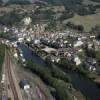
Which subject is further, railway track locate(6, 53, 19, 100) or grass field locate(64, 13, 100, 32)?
grass field locate(64, 13, 100, 32)

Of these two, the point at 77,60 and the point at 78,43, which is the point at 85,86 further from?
the point at 78,43

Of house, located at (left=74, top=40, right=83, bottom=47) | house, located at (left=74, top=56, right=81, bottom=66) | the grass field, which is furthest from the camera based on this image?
the grass field

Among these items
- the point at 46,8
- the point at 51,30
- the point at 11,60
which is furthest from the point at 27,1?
the point at 11,60

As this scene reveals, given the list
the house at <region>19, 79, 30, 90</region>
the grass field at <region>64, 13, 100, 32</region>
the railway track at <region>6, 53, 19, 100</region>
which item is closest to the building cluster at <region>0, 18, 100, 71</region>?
the railway track at <region>6, 53, 19, 100</region>

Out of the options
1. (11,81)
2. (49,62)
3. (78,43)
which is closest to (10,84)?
(11,81)

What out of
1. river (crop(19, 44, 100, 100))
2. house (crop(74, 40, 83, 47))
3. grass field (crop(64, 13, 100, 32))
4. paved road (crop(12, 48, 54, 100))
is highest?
grass field (crop(64, 13, 100, 32))

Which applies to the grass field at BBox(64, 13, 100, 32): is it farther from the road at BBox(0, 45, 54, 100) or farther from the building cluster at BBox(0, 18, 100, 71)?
the road at BBox(0, 45, 54, 100)

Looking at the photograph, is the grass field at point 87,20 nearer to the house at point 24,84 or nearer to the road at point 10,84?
the road at point 10,84

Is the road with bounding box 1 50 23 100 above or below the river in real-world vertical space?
above
